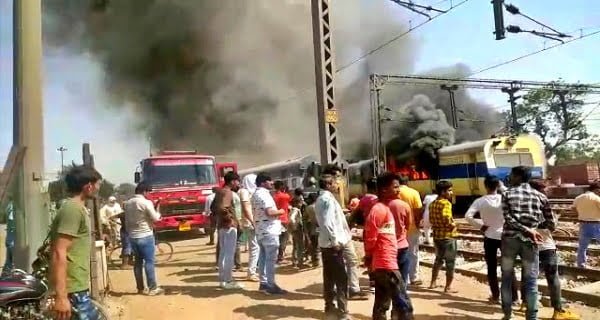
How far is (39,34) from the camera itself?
231 inches

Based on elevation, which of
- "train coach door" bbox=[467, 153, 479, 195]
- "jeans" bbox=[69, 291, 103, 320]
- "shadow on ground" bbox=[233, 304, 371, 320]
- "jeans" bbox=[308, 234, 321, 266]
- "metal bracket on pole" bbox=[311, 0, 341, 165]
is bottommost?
"shadow on ground" bbox=[233, 304, 371, 320]

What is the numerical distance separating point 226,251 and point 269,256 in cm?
61

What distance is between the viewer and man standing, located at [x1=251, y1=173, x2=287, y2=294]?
639 centimetres

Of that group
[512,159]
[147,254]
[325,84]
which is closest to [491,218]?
[325,84]

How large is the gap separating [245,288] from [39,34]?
12.5 ft

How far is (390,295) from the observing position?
447 cm

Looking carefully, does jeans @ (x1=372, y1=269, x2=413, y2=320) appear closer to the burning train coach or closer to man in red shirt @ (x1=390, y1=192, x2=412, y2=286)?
man in red shirt @ (x1=390, y1=192, x2=412, y2=286)

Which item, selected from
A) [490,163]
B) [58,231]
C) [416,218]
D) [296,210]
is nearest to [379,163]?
[490,163]

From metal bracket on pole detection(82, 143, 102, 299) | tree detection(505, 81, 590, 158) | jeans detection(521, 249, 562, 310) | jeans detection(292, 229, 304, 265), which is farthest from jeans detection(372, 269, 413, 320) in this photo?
tree detection(505, 81, 590, 158)

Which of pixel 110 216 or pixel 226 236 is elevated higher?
pixel 110 216

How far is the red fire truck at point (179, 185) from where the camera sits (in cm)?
1334

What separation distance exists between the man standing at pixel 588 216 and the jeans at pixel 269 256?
185 inches

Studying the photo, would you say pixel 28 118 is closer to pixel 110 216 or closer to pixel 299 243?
pixel 299 243

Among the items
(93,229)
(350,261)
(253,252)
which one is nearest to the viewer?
(93,229)
